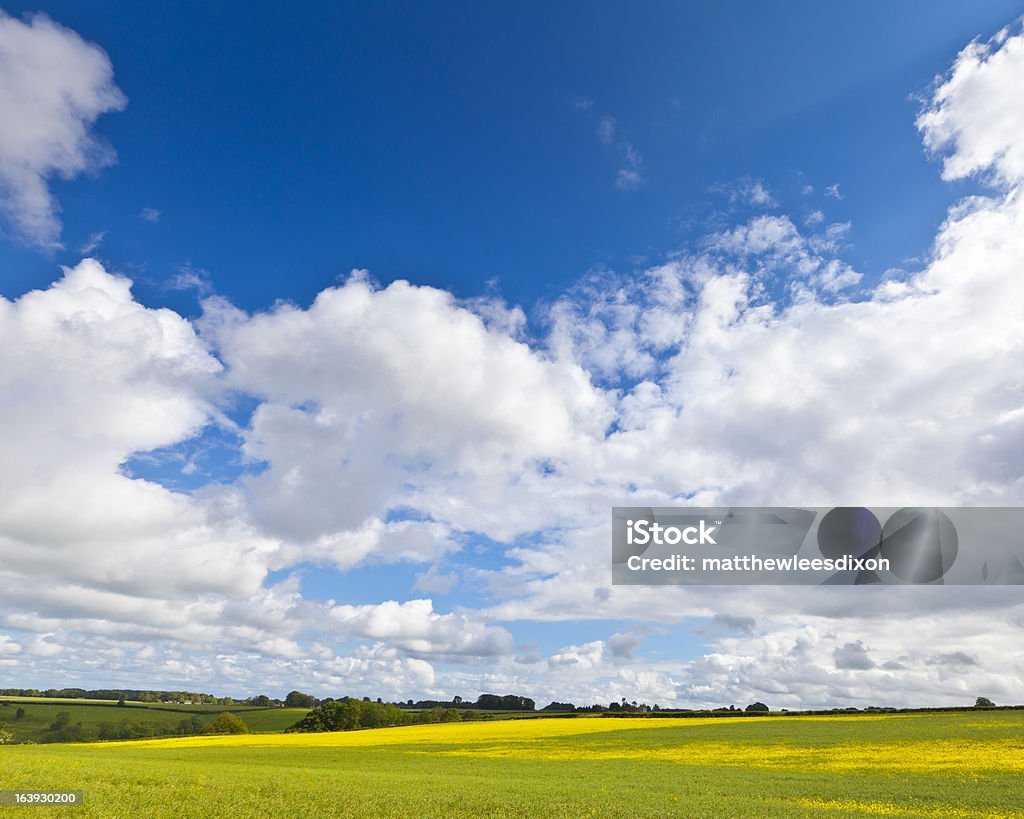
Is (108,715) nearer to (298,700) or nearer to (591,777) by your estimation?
(298,700)

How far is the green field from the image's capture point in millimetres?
134625

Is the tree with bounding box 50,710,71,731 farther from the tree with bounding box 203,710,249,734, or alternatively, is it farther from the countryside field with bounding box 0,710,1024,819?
the countryside field with bounding box 0,710,1024,819

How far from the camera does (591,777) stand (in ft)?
123

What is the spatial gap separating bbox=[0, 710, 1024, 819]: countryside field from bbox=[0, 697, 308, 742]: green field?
94.3m

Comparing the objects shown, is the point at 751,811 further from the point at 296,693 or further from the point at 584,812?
the point at 296,693

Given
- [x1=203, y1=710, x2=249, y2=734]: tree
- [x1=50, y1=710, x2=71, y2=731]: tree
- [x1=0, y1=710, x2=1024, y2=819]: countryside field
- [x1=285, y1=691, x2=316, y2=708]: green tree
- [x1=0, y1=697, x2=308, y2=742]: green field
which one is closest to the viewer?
[x1=0, y1=710, x2=1024, y2=819]: countryside field

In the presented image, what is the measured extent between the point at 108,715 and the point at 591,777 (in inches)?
6576

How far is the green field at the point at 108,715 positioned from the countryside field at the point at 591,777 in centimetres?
9431

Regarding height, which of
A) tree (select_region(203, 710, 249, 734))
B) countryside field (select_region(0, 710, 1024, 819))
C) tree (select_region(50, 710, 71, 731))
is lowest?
tree (select_region(50, 710, 71, 731))

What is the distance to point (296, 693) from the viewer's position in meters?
194

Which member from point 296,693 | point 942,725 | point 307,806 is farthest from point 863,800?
point 296,693

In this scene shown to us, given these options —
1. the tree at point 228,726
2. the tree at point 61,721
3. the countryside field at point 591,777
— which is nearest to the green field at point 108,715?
the tree at point 61,721

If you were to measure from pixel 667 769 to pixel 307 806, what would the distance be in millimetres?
27672

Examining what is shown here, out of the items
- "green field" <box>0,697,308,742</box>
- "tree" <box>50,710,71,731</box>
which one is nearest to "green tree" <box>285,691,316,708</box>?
"green field" <box>0,697,308,742</box>
